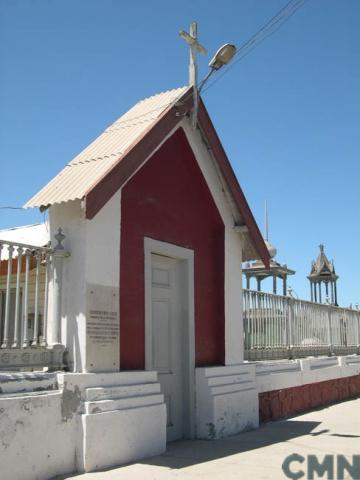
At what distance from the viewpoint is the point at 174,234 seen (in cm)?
822

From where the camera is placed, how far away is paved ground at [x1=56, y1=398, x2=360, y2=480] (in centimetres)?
595

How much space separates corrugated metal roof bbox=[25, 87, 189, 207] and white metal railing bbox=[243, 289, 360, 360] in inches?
144

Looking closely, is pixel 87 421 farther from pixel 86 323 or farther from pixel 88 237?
pixel 88 237

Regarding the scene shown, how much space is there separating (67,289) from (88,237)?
0.61m

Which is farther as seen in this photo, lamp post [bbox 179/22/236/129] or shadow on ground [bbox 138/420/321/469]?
lamp post [bbox 179/22/236/129]

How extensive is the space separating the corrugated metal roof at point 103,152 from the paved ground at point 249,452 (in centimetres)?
291

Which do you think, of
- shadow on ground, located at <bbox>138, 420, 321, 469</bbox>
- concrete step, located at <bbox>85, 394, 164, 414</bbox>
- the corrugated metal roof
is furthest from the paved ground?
the corrugated metal roof

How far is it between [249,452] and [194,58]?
209 inches

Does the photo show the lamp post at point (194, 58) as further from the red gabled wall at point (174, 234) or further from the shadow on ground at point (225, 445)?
the shadow on ground at point (225, 445)

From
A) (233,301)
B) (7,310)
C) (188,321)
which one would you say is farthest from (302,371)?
(7,310)

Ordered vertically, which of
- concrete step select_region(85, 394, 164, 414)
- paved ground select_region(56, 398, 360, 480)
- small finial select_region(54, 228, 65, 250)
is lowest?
paved ground select_region(56, 398, 360, 480)

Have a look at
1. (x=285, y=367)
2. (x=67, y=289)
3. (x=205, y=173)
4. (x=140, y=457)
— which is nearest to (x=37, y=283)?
(x=67, y=289)

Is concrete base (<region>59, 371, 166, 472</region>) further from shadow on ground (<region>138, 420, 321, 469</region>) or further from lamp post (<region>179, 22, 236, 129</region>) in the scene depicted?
lamp post (<region>179, 22, 236, 129</region>)

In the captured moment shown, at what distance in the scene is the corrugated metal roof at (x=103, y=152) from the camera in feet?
22.0
